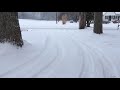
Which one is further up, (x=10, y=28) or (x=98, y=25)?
(x=10, y=28)

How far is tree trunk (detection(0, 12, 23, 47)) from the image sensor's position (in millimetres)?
9680

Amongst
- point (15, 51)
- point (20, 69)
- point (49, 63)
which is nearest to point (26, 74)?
point (20, 69)

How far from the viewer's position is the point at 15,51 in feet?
30.7

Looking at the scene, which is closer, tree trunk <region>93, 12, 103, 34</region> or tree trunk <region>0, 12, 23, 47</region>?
tree trunk <region>0, 12, 23, 47</region>

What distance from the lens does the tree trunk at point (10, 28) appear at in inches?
381

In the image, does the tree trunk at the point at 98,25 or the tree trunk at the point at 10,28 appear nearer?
the tree trunk at the point at 10,28

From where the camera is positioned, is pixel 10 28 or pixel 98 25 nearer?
pixel 10 28

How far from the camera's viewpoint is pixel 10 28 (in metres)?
9.85

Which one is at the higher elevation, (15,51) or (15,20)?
(15,20)
